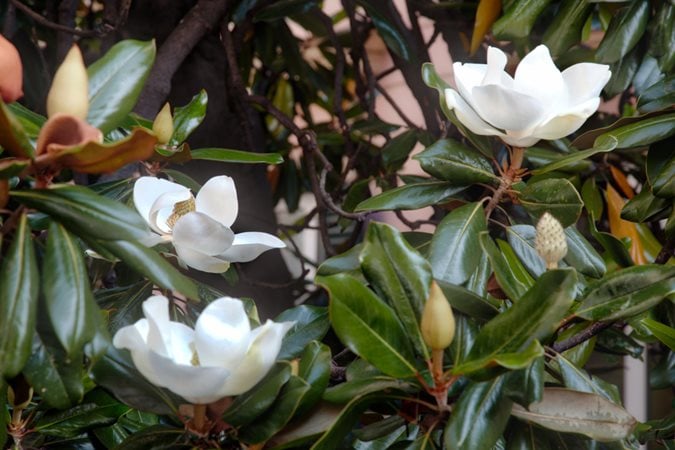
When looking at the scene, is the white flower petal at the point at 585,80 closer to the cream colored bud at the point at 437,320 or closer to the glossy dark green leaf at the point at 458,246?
the glossy dark green leaf at the point at 458,246

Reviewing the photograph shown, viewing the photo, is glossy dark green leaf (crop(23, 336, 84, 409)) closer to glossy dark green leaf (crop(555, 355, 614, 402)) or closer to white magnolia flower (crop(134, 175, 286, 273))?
white magnolia flower (crop(134, 175, 286, 273))

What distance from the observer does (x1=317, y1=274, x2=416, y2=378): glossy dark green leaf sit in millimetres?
713

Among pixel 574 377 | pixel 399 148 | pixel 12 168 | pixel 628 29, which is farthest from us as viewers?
pixel 399 148

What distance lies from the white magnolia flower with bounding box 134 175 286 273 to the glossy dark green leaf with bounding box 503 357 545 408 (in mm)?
291

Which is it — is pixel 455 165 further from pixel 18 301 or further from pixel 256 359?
pixel 18 301

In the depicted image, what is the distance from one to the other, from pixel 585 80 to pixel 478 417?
1.24ft

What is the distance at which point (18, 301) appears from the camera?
2.06ft

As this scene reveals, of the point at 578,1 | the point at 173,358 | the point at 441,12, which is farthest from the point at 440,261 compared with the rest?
the point at 441,12

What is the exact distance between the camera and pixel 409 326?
73cm

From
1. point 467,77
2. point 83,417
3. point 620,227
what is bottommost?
point 620,227

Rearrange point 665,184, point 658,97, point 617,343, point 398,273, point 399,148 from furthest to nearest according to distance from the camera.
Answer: point 399,148, point 617,343, point 658,97, point 665,184, point 398,273

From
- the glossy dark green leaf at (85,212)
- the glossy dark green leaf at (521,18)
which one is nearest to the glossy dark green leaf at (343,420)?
the glossy dark green leaf at (85,212)

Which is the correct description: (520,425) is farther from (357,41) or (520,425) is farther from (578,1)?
(357,41)

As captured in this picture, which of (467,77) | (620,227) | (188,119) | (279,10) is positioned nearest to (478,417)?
(467,77)
